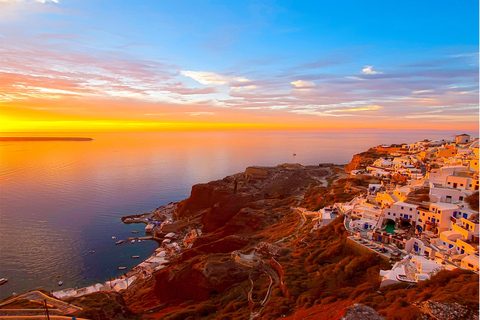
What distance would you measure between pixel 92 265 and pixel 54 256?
5.10 m

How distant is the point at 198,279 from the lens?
801 inches

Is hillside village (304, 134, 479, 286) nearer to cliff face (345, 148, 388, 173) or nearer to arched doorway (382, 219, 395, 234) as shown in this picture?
arched doorway (382, 219, 395, 234)

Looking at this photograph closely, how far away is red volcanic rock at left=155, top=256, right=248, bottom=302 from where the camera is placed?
19.5 meters

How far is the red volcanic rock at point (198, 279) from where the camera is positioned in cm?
1948

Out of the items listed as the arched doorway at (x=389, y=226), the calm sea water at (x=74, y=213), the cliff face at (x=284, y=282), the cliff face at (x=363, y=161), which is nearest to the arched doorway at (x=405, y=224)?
the arched doorway at (x=389, y=226)

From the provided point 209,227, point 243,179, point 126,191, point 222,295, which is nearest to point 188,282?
point 222,295

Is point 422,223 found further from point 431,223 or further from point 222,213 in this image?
point 222,213

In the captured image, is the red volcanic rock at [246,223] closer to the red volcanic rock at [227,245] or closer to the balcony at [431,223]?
the red volcanic rock at [227,245]

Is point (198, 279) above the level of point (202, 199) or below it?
above

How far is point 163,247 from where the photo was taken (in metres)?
35.9

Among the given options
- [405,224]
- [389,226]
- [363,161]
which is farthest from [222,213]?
[363,161]

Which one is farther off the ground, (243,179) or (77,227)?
(243,179)

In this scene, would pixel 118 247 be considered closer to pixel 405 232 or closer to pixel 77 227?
pixel 77 227

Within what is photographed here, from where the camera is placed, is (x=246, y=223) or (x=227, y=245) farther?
(x=246, y=223)
